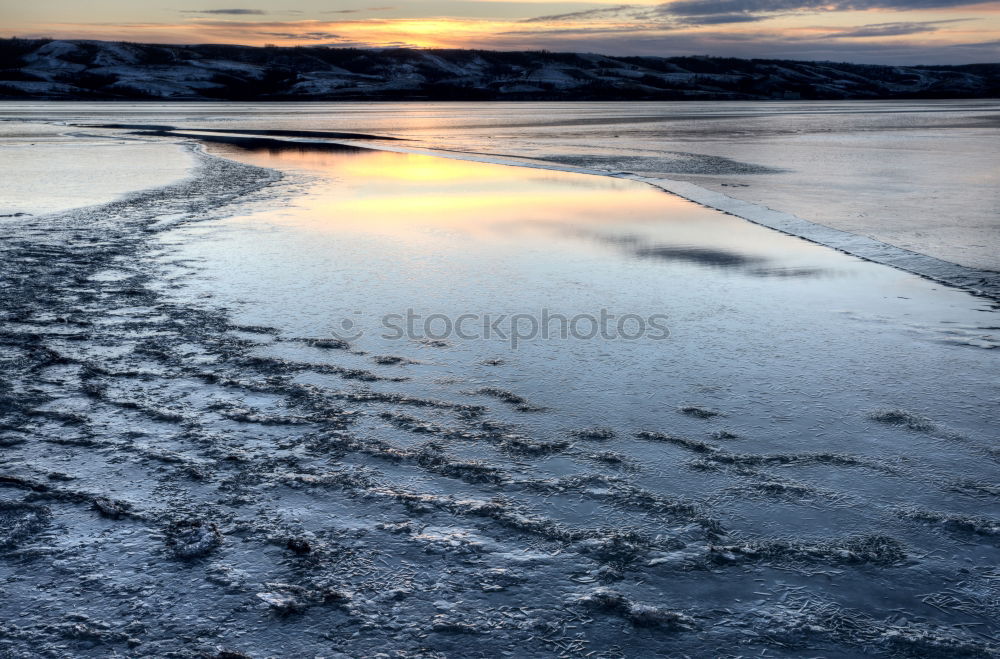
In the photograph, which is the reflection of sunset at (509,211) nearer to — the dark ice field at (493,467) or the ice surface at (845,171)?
the ice surface at (845,171)

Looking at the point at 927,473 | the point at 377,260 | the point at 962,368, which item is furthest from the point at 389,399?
the point at 377,260

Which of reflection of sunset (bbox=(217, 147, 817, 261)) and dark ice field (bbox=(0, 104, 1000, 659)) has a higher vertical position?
reflection of sunset (bbox=(217, 147, 817, 261))

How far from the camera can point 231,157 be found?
2223 centimetres

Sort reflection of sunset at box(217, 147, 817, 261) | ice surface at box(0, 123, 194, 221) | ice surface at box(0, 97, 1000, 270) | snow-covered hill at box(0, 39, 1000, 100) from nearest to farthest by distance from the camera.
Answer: reflection of sunset at box(217, 147, 817, 261) < ice surface at box(0, 97, 1000, 270) < ice surface at box(0, 123, 194, 221) < snow-covered hill at box(0, 39, 1000, 100)

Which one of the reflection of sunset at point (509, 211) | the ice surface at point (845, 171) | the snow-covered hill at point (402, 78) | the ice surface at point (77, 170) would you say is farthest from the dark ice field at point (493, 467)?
the snow-covered hill at point (402, 78)

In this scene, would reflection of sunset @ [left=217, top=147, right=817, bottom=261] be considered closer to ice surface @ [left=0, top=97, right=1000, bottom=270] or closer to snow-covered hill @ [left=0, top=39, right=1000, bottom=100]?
ice surface @ [left=0, top=97, right=1000, bottom=270]

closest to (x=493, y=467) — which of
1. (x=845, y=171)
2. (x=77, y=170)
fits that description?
(x=845, y=171)

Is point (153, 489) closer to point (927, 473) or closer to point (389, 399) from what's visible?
point (389, 399)

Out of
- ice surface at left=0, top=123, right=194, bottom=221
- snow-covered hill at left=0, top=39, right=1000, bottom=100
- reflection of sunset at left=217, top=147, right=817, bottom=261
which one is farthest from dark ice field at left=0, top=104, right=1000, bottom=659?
snow-covered hill at left=0, top=39, right=1000, bottom=100

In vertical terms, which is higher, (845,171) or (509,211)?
(845,171)

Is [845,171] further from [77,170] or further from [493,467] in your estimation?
[77,170]

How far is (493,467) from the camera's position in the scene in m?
3.54

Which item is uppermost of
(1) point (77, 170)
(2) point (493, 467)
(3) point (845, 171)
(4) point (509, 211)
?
(3) point (845, 171)

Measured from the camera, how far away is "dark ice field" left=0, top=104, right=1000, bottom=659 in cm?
250
